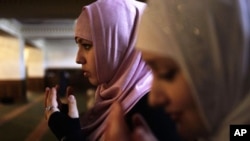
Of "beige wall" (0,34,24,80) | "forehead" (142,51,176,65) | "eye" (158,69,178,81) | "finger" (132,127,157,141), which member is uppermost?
"beige wall" (0,34,24,80)

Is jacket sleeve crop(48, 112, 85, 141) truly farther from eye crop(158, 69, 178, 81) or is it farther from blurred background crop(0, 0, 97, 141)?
eye crop(158, 69, 178, 81)

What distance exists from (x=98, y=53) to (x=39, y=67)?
12309 mm

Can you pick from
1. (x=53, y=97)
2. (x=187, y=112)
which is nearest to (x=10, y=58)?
(x=53, y=97)

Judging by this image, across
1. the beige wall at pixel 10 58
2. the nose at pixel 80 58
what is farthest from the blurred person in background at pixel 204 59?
the beige wall at pixel 10 58

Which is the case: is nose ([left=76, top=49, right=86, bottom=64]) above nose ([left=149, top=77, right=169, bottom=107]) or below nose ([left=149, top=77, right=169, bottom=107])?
above

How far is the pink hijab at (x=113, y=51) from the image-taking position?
0.58m

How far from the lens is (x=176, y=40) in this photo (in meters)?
0.35

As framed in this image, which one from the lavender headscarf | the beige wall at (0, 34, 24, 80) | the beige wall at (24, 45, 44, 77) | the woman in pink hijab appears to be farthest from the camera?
the beige wall at (24, 45, 44, 77)

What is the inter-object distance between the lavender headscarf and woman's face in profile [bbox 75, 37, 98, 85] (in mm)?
277

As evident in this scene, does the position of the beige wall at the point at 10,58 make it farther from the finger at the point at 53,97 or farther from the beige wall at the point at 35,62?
the finger at the point at 53,97

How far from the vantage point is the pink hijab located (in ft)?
1.90

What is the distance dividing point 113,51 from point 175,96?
247mm

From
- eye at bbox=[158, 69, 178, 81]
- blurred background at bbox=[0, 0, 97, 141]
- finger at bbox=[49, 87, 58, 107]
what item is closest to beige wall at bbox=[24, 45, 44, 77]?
blurred background at bbox=[0, 0, 97, 141]

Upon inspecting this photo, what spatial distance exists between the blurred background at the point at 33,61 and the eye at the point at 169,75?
1.22 feet
